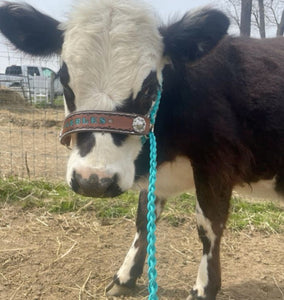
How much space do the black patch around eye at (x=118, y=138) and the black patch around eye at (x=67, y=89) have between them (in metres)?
0.31

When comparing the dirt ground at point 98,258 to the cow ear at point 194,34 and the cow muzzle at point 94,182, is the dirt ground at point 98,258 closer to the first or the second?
the cow muzzle at point 94,182

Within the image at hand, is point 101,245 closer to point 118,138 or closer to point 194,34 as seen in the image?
point 118,138

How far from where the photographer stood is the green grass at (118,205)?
4.00 meters

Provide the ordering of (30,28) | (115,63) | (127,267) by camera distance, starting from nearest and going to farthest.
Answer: (115,63)
(30,28)
(127,267)

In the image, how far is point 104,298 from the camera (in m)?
2.80

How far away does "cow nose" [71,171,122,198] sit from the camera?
1.72m

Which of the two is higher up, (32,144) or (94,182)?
(94,182)

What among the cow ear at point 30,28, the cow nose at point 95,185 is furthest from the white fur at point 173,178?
the cow ear at point 30,28

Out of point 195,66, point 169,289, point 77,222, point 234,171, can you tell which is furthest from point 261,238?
point 195,66

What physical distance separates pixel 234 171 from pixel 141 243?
39.0 inches

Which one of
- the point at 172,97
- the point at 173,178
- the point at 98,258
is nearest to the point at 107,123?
the point at 172,97

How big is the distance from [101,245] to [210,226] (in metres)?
1.21

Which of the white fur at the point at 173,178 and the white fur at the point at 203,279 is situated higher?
the white fur at the point at 173,178

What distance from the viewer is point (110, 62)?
6.37 ft
